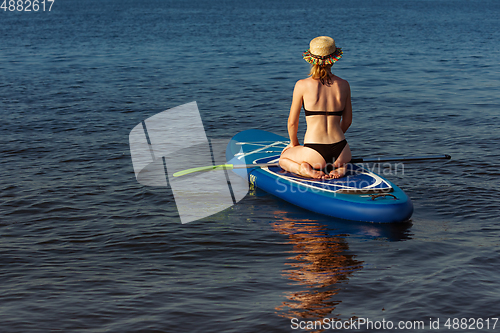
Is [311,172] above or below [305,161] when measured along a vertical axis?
below

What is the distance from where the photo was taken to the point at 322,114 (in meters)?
6.06

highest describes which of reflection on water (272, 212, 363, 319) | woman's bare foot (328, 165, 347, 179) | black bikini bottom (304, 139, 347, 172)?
black bikini bottom (304, 139, 347, 172)

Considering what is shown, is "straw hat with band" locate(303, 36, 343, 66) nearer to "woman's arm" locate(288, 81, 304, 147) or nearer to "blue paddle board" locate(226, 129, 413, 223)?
"woman's arm" locate(288, 81, 304, 147)

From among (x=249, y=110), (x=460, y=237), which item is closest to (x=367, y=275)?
(x=460, y=237)

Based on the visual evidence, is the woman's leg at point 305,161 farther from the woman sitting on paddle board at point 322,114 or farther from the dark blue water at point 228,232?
the dark blue water at point 228,232

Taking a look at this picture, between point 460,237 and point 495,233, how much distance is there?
1.41ft

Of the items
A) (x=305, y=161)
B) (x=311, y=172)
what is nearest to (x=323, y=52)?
(x=305, y=161)

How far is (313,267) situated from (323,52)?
2.40 metres

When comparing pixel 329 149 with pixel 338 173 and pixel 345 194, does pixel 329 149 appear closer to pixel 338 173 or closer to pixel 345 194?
pixel 338 173

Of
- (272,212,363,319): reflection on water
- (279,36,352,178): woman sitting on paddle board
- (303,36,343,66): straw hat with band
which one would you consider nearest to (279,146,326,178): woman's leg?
(279,36,352,178): woman sitting on paddle board

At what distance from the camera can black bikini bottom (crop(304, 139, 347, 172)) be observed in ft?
20.3

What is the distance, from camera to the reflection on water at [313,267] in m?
4.27

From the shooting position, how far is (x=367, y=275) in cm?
480

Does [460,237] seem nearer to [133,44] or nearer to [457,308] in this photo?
[457,308]
